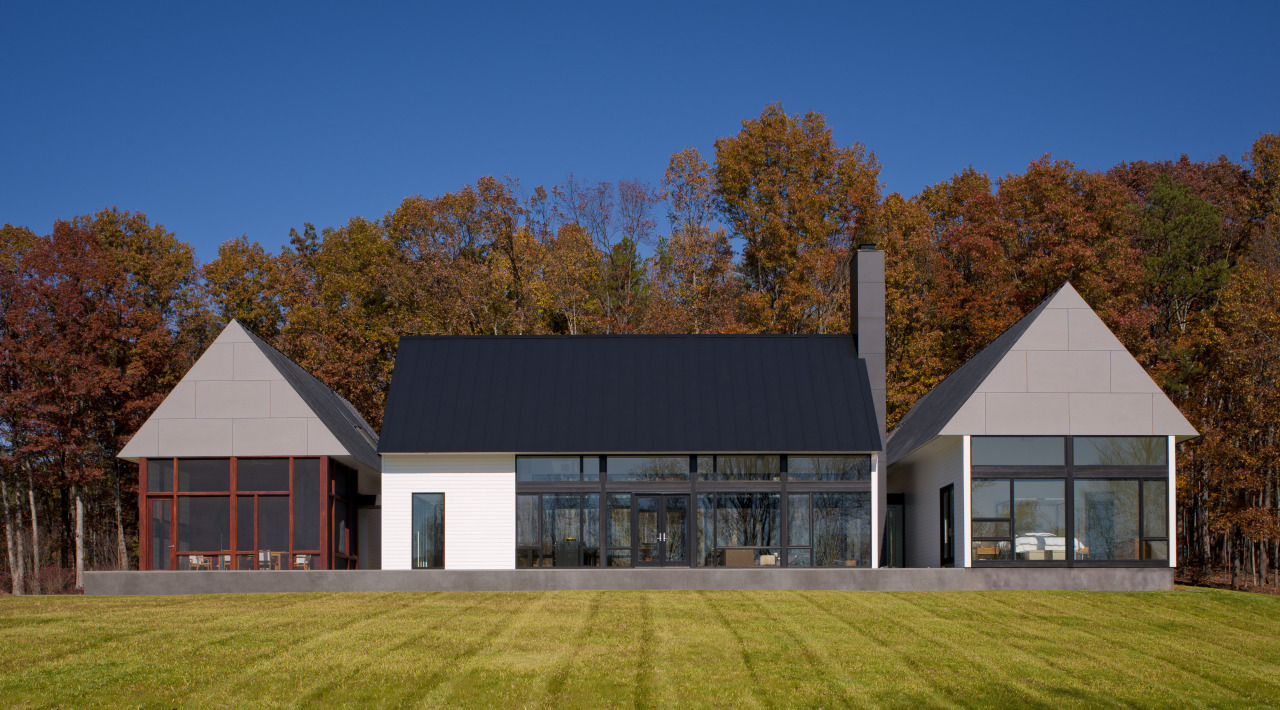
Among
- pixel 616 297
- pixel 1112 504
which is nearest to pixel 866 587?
pixel 1112 504

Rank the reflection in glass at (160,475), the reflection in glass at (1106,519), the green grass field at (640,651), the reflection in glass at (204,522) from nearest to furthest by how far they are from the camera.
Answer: the green grass field at (640,651)
the reflection in glass at (1106,519)
the reflection in glass at (204,522)
the reflection in glass at (160,475)

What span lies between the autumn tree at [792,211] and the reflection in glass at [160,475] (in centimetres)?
1976

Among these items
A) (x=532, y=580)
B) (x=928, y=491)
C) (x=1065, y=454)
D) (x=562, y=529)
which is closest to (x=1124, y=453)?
(x=1065, y=454)

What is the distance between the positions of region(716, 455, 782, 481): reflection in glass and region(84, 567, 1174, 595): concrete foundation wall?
3269 mm

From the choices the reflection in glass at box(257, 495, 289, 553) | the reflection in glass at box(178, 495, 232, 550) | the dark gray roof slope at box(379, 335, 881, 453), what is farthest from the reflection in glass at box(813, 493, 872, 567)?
the reflection in glass at box(178, 495, 232, 550)

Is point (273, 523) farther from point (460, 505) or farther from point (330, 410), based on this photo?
point (460, 505)

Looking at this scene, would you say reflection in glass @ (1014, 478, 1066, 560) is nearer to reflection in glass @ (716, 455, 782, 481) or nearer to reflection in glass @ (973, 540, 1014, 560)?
reflection in glass @ (973, 540, 1014, 560)

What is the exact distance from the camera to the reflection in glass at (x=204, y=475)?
2600cm

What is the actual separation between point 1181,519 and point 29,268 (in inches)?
1542

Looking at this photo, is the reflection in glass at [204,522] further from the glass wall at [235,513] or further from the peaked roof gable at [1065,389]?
the peaked roof gable at [1065,389]

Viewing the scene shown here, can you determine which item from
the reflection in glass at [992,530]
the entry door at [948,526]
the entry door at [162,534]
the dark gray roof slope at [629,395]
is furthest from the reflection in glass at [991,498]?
the entry door at [162,534]

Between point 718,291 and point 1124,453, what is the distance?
1868 cm

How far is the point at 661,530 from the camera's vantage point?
26.5 meters

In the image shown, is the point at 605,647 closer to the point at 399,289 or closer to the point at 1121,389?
the point at 1121,389
